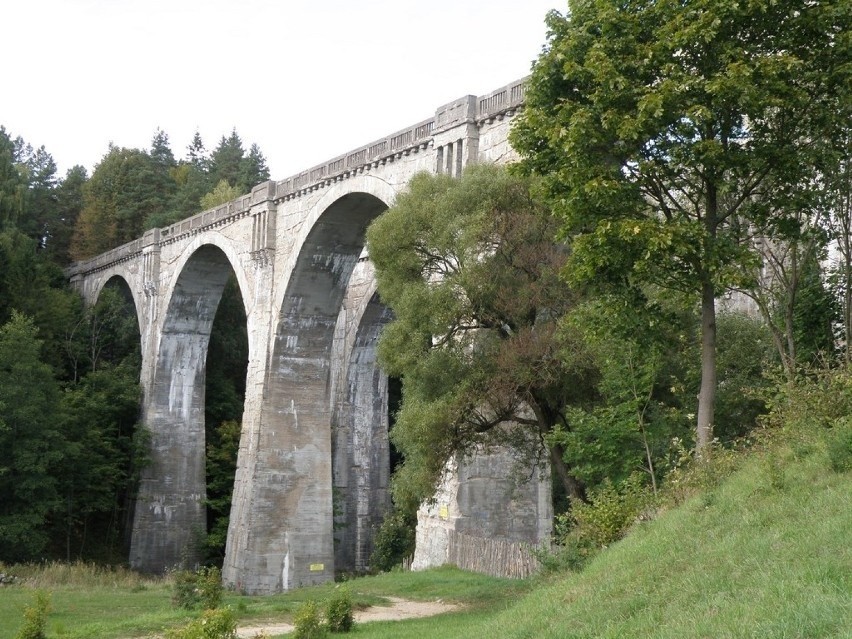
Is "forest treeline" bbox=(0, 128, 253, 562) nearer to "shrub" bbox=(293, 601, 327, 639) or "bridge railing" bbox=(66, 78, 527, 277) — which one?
"bridge railing" bbox=(66, 78, 527, 277)

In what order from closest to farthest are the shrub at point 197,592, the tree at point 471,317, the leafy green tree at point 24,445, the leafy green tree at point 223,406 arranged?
the tree at point 471,317, the shrub at point 197,592, the leafy green tree at point 24,445, the leafy green tree at point 223,406

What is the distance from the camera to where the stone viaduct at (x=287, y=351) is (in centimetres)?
2291

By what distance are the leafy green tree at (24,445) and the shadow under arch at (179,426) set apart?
460 centimetres

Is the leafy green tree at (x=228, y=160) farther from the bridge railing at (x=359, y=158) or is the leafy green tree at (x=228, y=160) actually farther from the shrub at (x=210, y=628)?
the shrub at (x=210, y=628)

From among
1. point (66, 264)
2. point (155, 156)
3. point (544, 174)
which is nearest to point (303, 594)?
point (544, 174)

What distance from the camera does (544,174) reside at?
1191 cm

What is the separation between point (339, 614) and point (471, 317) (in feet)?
14.5

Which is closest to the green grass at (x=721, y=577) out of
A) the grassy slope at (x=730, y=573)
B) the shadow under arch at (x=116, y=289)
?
the grassy slope at (x=730, y=573)

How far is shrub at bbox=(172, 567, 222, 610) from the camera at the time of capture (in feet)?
47.6

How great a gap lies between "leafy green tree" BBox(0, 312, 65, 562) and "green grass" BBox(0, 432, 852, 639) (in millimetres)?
16773

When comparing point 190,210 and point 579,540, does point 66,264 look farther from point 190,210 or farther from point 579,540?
point 579,540

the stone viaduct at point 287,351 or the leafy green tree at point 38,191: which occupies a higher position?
the leafy green tree at point 38,191

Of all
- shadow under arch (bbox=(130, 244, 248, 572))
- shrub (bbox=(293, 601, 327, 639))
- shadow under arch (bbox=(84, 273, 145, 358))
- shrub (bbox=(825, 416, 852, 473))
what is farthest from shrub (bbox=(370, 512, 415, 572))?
shrub (bbox=(825, 416, 852, 473))

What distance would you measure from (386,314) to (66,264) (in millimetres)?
21985
